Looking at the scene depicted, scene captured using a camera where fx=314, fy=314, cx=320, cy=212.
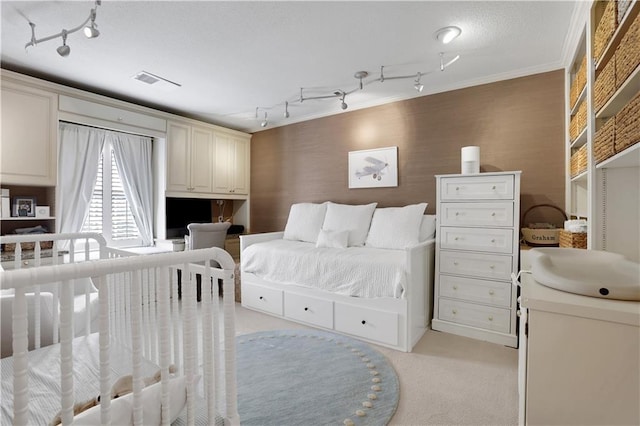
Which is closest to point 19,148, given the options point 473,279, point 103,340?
point 103,340

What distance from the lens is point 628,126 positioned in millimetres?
1249

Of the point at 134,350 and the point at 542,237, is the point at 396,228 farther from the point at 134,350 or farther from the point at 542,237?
the point at 134,350

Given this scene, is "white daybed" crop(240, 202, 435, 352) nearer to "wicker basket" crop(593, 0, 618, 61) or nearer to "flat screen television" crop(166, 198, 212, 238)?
"flat screen television" crop(166, 198, 212, 238)

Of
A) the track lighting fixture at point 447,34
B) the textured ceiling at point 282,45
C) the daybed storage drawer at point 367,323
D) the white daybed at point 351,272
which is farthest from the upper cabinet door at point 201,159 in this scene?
the track lighting fixture at point 447,34

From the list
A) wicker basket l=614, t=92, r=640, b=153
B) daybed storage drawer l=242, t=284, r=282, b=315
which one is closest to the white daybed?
daybed storage drawer l=242, t=284, r=282, b=315

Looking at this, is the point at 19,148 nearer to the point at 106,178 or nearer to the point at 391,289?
the point at 106,178

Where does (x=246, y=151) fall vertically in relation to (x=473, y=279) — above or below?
above

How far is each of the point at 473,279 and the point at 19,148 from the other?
4.10 m

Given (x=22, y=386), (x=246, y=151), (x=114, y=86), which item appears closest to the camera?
(x=22, y=386)

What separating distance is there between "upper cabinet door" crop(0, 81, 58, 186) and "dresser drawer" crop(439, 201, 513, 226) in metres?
3.66

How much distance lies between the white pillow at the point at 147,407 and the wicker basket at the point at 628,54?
2006 mm

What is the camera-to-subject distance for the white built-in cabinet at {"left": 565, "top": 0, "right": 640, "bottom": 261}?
52.6 inches

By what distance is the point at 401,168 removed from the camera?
142 inches

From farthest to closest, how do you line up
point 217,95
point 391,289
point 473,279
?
Answer: point 217,95
point 473,279
point 391,289
